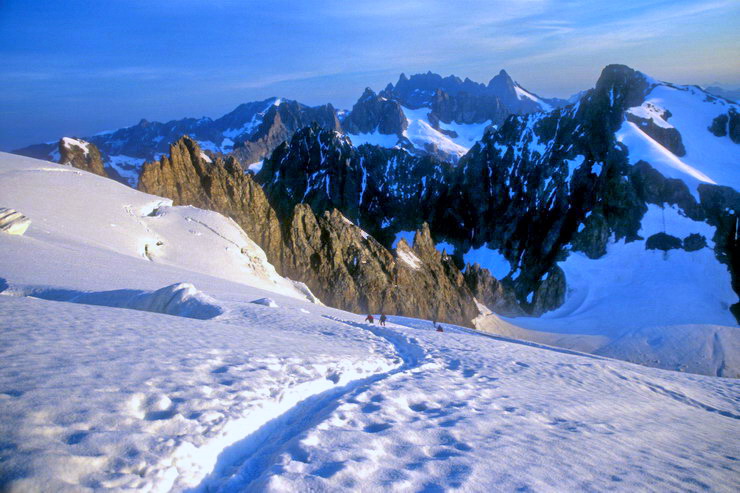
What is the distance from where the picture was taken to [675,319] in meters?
59.9

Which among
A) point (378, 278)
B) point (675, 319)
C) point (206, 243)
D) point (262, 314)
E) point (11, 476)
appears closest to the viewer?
point (11, 476)

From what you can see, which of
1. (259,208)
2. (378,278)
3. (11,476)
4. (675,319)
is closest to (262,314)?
(11,476)

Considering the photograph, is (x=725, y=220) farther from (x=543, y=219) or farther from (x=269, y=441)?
(x=269, y=441)

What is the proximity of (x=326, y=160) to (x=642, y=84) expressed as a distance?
7968 centimetres

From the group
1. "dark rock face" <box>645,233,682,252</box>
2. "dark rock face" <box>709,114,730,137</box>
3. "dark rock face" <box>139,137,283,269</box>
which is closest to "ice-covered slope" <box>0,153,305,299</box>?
"dark rock face" <box>139,137,283,269</box>

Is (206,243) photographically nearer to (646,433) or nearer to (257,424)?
(257,424)

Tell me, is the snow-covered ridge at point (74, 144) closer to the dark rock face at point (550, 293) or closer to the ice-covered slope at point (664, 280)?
the ice-covered slope at point (664, 280)

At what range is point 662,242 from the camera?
72188 millimetres

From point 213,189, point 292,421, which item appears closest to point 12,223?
point 292,421

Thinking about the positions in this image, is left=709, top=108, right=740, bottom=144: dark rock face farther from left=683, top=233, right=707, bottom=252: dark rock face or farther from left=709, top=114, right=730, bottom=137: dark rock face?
left=683, top=233, right=707, bottom=252: dark rock face

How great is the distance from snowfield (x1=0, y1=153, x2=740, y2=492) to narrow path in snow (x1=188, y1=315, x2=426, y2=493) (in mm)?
32

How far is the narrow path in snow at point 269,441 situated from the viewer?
5.24m

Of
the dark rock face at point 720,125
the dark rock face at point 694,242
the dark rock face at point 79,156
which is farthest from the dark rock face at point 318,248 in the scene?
the dark rock face at point 720,125

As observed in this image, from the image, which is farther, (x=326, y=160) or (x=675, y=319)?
(x=326, y=160)
